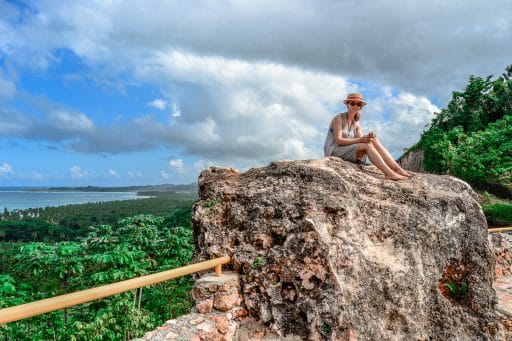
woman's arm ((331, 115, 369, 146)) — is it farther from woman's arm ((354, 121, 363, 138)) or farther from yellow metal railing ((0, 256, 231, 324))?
yellow metal railing ((0, 256, 231, 324))

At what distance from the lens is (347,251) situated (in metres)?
3.85

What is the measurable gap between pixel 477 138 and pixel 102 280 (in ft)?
74.0

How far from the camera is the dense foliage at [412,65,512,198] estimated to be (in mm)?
20891

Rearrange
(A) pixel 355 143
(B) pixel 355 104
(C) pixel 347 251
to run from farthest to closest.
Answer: (B) pixel 355 104 < (A) pixel 355 143 < (C) pixel 347 251

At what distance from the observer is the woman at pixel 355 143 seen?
16.4 feet

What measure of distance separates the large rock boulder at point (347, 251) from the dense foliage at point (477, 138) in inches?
717

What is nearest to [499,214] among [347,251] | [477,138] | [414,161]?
[477,138]

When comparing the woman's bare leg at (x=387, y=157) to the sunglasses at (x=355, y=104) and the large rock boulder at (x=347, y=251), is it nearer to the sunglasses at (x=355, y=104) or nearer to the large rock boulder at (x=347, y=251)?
the large rock boulder at (x=347, y=251)

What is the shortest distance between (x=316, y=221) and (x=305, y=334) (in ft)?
3.36

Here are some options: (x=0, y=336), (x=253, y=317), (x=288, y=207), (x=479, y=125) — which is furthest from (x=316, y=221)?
(x=479, y=125)

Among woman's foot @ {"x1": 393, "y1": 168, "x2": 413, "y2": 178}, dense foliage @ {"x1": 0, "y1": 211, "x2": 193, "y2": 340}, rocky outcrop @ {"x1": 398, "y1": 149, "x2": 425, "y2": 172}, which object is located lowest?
dense foliage @ {"x1": 0, "y1": 211, "x2": 193, "y2": 340}

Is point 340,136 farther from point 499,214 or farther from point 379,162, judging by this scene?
point 499,214

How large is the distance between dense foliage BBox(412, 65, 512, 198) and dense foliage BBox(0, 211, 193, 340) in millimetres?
18301

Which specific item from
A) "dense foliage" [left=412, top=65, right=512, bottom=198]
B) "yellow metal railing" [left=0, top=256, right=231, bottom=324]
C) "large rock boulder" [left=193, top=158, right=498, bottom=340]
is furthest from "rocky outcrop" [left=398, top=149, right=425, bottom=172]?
"yellow metal railing" [left=0, top=256, right=231, bottom=324]
